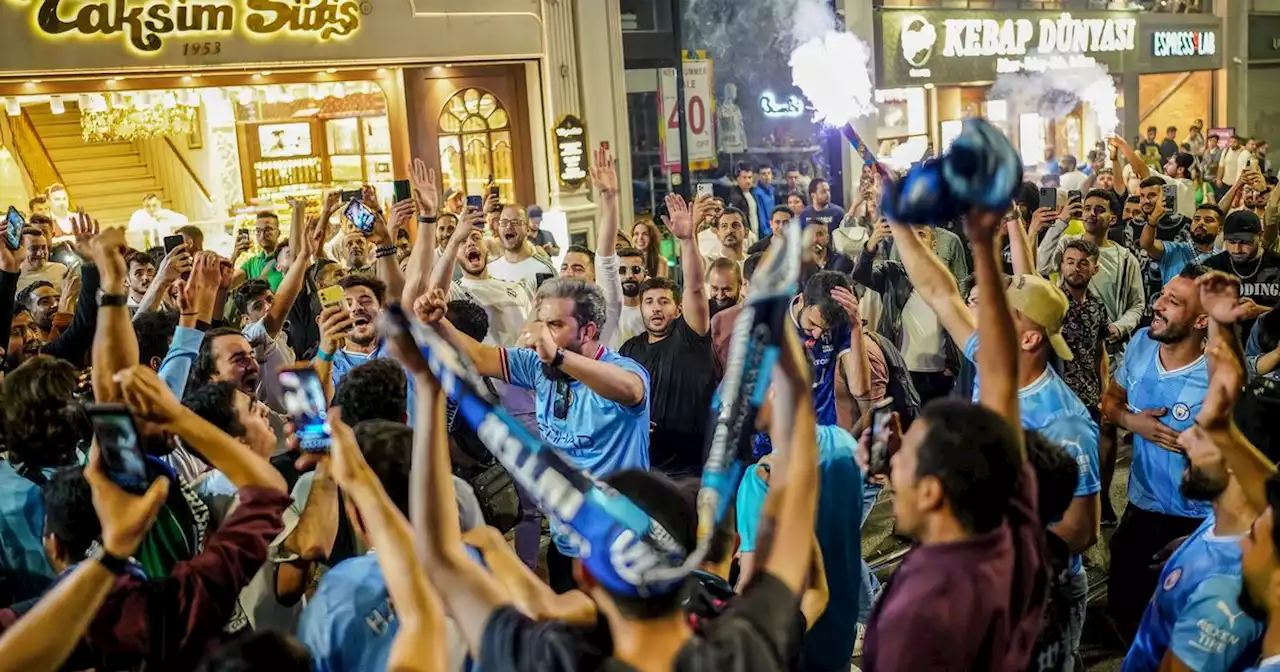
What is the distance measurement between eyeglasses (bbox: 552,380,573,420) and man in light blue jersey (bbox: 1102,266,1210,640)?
2432 millimetres

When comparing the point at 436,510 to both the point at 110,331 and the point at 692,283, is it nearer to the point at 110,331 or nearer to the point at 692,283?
the point at 110,331

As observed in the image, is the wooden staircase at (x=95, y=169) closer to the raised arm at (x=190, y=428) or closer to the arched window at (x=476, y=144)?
the arched window at (x=476, y=144)

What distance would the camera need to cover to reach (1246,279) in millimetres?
7258

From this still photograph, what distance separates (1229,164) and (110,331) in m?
18.9

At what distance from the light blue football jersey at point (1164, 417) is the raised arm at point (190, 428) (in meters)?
3.70

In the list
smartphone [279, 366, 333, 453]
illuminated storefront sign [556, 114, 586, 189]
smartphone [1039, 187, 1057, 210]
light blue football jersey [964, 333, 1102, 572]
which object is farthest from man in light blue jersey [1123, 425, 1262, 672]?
illuminated storefront sign [556, 114, 586, 189]

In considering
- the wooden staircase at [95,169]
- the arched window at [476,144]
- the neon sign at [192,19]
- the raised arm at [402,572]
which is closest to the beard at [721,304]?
the raised arm at [402,572]

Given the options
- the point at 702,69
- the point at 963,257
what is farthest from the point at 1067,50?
the point at 963,257

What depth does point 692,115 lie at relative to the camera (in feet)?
56.4

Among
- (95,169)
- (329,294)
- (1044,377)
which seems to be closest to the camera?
(1044,377)

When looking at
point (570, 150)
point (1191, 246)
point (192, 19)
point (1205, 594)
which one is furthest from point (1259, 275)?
point (192, 19)

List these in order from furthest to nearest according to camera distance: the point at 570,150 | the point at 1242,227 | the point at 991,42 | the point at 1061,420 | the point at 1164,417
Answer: the point at 991,42 → the point at 570,150 → the point at 1242,227 → the point at 1164,417 → the point at 1061,420

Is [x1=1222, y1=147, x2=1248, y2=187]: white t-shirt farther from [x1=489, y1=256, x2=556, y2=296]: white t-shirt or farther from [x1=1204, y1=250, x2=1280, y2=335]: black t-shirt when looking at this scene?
[x1=489, y1=256, x2=556, y2=296]: white t-shirt

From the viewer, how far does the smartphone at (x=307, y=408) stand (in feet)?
10.2
